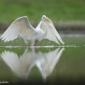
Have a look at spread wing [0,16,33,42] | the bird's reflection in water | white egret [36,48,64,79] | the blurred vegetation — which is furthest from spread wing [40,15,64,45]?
the blurred vegetation

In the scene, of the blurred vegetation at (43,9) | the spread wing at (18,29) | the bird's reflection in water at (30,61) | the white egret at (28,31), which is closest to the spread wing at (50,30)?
the white egret at (28,31)

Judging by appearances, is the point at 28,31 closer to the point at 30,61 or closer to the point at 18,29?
the point at 18,29

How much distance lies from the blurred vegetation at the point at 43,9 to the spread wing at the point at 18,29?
64.4 feet

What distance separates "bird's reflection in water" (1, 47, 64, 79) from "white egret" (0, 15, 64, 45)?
87cm

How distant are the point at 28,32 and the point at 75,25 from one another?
13.4 metres

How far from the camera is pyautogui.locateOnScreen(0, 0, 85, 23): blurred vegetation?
38.5 metres

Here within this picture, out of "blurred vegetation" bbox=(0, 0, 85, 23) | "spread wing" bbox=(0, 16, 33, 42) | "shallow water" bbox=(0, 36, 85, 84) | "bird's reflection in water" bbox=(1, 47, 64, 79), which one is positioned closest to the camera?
"shallow water" bbox=(0, 36, 85, 84)

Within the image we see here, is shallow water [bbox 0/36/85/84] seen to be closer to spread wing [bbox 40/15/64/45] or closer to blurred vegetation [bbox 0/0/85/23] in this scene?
spread wing [bbox 40/15/64/45]

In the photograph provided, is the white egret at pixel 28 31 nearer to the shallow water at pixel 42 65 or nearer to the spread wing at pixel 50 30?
the spread wing at pixel 50 30

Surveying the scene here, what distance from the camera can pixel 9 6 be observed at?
137 feet

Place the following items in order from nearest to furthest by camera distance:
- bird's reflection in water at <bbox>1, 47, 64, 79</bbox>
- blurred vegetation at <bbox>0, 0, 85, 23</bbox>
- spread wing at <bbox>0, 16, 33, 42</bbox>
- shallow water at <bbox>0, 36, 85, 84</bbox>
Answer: shallow water at <bbox>0, 36, 85, 84</bbox>, bird's reflection in water at <bbox>1, 47, 64, 79</bbox>, spread wing at <bbox>0, 16, 33, 42</bbox>, blurred vegetation at <bbox>0, 0, 85, 23</bbox>

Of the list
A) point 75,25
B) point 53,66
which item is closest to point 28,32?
point 53,66

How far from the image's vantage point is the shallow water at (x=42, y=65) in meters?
10.5

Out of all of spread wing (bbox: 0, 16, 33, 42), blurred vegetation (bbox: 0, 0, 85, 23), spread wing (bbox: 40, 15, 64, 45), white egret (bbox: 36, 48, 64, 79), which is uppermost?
white egret (bbox: 36, 48, 64, 79)
